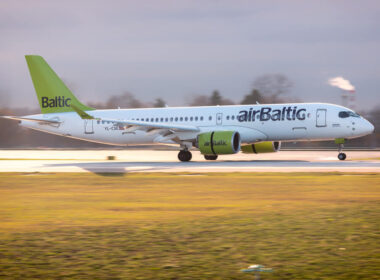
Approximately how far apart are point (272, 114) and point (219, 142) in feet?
12.6

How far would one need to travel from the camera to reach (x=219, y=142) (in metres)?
33.2

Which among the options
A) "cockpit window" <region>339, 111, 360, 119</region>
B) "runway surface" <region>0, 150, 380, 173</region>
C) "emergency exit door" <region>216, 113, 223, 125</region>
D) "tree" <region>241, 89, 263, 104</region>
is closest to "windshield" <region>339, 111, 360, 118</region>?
"cockpit window" <region>339, 111, 360, 119</region>

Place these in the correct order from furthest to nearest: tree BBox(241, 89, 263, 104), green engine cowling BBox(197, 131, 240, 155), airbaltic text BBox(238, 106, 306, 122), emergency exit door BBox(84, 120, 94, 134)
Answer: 1. tree BBox(241, 89, 263, 104)
2. emergency exit door BBox(84, 120, 94, 134)
3. airbaltic text BBox(238, 106, 306, 122)
4. green engine cowling BBox(197, 131, 240, 155)

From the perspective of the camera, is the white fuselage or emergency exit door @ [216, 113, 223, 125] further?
emergency exit door @ [216, 113, 223, 125]

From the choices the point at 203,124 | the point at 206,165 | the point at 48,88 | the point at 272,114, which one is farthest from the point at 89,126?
the point at 272,114

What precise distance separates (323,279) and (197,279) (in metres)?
1.41

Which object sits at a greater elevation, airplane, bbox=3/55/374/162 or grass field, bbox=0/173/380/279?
airplane, bbox=3/55/374/162

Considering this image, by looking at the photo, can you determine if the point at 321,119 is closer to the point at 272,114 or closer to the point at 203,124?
the point at 272,114

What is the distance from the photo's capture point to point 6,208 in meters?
12.6

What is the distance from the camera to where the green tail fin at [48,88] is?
1614 inches

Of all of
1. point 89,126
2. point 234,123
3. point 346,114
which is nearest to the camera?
point 346,114

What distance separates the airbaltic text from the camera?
111 ft

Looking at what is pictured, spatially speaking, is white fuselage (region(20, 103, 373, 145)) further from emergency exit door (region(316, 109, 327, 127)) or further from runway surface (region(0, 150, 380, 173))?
runway surface (region(0, 150, 380, 173))

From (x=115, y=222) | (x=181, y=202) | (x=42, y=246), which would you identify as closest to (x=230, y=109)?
(x=181, y=202)
